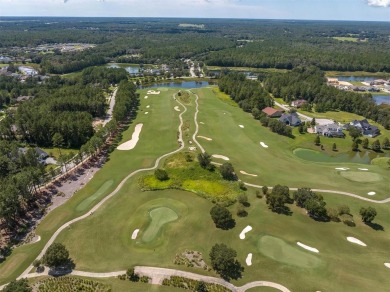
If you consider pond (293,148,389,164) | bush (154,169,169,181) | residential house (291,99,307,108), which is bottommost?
pond (293,148,389,164)

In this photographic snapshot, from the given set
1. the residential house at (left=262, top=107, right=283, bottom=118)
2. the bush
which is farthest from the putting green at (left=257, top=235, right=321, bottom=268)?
the residential house at (left=262, top=107, right=283, bottom=118)

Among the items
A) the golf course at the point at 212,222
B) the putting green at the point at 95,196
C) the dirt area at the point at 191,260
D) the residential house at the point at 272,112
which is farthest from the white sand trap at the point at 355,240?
the residential house at the point at 272,112

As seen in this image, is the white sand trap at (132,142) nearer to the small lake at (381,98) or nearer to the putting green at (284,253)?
the putting green at (284,253)

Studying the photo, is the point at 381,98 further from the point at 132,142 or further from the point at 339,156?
the point at 132,142

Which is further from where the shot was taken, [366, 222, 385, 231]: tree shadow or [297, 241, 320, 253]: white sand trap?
[366, 222, 385, 231]: tree shadow

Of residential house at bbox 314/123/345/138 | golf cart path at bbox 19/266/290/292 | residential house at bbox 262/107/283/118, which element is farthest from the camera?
residential house at bbox 262/107/283/118

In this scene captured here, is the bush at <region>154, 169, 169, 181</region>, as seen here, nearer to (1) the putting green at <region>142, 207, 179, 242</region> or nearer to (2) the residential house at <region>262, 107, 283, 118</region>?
(1) the putting green at <region>142, 207, 179, 242</region>
